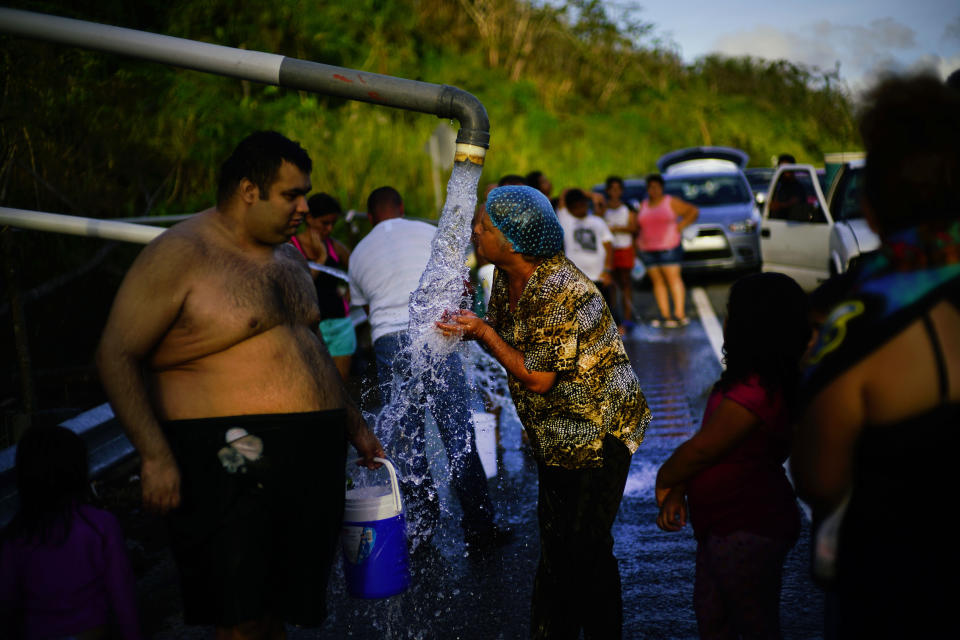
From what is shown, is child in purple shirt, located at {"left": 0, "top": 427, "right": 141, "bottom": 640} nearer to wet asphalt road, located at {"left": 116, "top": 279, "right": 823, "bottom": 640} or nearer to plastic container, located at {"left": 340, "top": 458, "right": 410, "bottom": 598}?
plastic container, located at {"left": 340, "top": 458, "right": 410, "bottom": 598}

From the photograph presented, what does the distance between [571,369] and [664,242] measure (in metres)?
9.60

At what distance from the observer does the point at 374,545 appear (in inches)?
146

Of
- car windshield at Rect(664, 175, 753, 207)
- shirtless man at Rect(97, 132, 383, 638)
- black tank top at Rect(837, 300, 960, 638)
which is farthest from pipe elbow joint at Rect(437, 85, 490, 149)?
car windshield at Rect(664, 175, 753, 207)

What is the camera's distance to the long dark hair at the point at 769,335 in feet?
10.1

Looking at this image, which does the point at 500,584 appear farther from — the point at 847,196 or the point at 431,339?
the point at 847,196

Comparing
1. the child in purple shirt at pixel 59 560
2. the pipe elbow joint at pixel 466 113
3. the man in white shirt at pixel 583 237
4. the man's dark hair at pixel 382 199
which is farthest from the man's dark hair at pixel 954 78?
the man in white shirt at pixel 583 237

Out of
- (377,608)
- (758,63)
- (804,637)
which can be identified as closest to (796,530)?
(804,637)

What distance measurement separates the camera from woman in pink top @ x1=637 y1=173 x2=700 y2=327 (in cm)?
1293

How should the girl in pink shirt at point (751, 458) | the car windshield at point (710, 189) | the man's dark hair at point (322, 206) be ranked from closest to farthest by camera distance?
1. the girl in pink shirt at point (751, 458)
2. the man's dark hair at point (322, 206)
3. the car windshield at point (710, 189)

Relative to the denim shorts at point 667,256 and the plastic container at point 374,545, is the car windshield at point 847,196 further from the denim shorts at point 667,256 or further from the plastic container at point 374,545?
the plastic container at point 374,545

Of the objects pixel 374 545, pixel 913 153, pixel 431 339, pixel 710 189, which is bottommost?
pixel 374 545

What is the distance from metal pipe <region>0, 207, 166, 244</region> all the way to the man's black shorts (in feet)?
8.69

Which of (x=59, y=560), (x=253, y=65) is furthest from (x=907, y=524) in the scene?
(x=253, y=65)

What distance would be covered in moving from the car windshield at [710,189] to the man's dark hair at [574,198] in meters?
7.36
